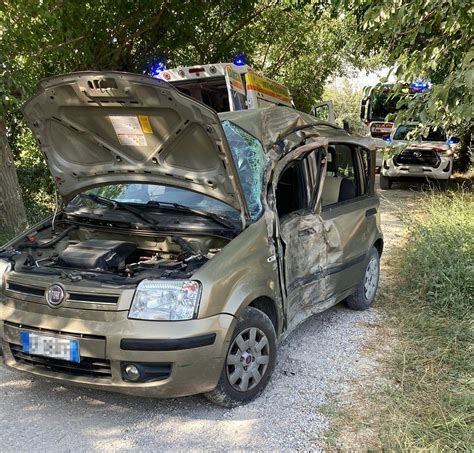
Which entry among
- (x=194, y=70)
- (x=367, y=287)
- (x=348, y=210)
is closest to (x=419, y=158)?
(x=194, y=70)

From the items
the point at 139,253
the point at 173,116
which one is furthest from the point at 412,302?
the point at 173,116

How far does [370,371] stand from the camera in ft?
12.5

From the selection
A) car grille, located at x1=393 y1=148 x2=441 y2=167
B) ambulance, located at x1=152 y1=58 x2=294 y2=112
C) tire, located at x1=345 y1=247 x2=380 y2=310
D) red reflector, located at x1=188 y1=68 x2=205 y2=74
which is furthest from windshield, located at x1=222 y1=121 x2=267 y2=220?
car grille, located at x1=393 y1=148 x2=441 y2=167

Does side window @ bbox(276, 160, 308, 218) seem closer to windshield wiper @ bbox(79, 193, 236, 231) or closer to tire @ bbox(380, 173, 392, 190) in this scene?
windshield wiper @ bbox(79, 193, 236, 231)

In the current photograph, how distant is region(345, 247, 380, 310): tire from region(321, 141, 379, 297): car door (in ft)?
0.57

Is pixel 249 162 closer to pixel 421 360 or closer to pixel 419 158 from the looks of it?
pixel 421 360

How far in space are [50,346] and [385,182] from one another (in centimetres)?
1344

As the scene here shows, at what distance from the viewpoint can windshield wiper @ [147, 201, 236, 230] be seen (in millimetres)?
3498

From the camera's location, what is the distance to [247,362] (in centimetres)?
326

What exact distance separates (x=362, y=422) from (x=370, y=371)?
75cm

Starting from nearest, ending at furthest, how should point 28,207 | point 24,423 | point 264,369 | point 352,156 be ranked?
point 24,423, point 264,369, point 352,156, point 28,207

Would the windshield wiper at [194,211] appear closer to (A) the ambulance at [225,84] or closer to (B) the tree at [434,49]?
(B) the tree at [434,49]

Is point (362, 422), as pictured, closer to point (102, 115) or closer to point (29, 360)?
point (29, 360)

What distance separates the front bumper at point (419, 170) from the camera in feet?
45.0
